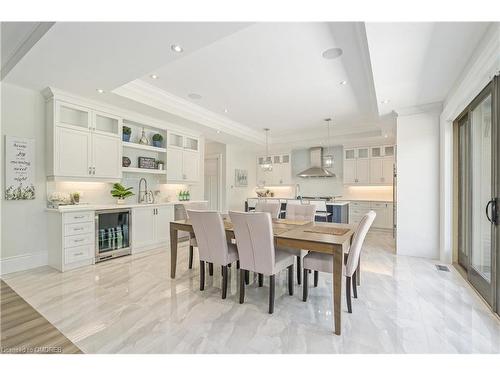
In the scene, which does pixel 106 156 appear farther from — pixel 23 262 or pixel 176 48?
pixel 176 48

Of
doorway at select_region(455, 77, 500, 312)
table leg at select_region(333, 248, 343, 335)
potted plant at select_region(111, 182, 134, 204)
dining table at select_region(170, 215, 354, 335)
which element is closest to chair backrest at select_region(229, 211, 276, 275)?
dining table at select_region(170, 215, 354, 335)

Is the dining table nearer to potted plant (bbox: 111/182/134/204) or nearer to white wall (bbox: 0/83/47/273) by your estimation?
potted plant (bbox: 111/182/134/204)

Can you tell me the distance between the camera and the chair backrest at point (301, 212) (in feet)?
11.4

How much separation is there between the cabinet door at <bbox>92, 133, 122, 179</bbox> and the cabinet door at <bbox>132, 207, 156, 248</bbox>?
699mm

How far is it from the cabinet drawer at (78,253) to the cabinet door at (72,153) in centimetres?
105

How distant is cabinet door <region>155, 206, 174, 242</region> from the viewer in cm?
445

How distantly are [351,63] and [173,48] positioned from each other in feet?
6.81

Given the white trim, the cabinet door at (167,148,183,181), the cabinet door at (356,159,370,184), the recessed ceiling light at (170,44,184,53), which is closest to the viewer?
the recessed ceiling light at (170,44,184,53)

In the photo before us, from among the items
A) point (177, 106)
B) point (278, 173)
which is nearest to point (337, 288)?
Answer: point (177, 106)

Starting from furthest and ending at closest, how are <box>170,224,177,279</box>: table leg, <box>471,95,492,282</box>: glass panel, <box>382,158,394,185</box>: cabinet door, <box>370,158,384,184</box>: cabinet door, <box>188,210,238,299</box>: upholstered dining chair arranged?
<box>370,158,384,184</box>: cabinet door → <box>382,158,394,185</box>: cabinet door → <box>170,224,177,279</box>: table leg → <box>471,95,492,282</box>: glass panel → <box>188,210,238,299</box>: upholstered dining chair

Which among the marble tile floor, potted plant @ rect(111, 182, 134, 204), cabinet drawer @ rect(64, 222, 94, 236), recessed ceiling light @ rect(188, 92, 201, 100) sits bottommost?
the marble tile floor
